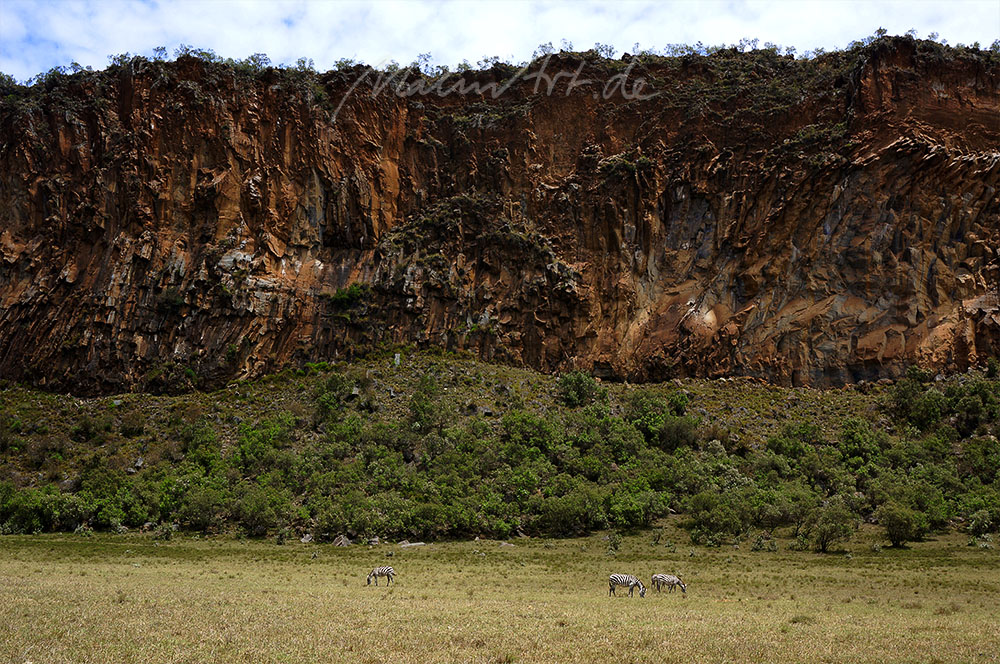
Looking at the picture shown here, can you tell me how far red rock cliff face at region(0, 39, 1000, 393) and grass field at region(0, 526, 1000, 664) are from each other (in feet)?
87.4

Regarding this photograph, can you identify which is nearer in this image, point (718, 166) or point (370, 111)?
point (718, 166)

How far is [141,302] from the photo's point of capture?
65312 mm

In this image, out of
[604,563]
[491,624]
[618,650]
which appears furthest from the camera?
[604,563]

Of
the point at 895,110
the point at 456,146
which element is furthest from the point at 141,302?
the point at 895,110

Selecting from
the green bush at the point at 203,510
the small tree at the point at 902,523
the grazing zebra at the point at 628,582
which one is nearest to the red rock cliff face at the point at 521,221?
the green bush at the point at 203,510

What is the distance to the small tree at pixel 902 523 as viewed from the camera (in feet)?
133

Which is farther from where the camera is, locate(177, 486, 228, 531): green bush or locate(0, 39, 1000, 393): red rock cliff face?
locate(0, 39, 1000, 393): red rock cliff face

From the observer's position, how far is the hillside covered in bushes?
151ft

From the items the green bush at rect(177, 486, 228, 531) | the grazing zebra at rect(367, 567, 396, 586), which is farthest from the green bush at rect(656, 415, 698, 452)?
the grazing zebra at rect(367, 567, 396, 586)

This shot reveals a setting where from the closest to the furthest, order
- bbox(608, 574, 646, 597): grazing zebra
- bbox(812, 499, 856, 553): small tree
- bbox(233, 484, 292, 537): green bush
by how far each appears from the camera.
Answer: bbox(608, 574, 646, 597): grazing zebra < bbox(812, 499, 856, 553): small tree < bbox(233, 484, 292, 537): green bush

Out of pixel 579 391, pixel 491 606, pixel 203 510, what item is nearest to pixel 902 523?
pixel 579 391

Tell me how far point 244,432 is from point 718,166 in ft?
147

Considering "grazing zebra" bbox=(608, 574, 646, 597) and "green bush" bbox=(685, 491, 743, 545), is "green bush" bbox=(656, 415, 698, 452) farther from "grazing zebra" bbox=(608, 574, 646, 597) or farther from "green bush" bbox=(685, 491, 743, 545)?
"grazing zebra" bbox=(608, 574, 646, 597)

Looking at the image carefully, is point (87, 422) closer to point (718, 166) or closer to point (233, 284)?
point (233, 284)
